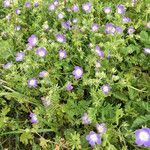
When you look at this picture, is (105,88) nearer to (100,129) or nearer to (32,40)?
(100,129)

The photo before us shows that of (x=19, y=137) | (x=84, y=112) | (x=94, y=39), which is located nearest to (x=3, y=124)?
(x=19, y=137)

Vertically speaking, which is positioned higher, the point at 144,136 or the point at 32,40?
the point at 32,40

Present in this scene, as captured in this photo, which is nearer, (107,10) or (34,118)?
(34,118)

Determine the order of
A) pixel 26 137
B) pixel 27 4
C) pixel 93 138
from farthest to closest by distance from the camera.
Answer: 1. pixel 27 4
2. pixel 26 137
3. pixel 93 138

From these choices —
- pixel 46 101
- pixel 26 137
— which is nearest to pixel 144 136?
pixel 46 101

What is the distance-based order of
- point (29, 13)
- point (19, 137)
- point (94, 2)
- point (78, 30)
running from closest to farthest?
point (19, 137)
point (78, 30)
point (94, 2)
point (29, 13)

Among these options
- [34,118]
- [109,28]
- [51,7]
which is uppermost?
[51,7]

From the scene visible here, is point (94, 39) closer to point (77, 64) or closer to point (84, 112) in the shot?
point (77, 64)

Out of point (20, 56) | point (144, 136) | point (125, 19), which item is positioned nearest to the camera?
point (144, 136)

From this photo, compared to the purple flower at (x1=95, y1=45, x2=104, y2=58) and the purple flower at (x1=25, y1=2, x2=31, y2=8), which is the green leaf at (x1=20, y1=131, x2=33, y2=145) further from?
the purple flower at (x1=25, y1=2, x2=31, y2=8)
